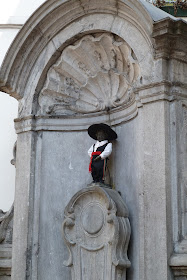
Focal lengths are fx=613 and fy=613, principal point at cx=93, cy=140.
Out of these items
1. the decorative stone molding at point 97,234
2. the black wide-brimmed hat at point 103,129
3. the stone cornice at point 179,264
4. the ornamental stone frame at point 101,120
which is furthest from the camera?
the black wide-brimmed hat at point 103,129

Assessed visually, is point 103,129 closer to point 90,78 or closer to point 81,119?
point 81,119

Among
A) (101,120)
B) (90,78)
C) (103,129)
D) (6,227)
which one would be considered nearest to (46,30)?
(90,78)

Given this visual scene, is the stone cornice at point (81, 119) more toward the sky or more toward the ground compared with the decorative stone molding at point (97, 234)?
more toward the sky

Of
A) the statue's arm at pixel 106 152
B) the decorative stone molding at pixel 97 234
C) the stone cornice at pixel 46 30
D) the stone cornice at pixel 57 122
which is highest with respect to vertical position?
the stone cornice at pixel 46 30

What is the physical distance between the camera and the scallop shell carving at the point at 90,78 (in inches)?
288

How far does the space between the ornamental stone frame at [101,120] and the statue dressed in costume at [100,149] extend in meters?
0.21

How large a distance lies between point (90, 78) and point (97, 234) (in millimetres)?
2021

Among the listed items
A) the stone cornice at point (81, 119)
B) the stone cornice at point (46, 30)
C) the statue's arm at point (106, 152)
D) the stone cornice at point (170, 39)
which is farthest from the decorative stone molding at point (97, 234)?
the stone cornice at point (46, 30)

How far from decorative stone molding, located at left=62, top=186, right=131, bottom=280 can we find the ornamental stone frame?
181mm

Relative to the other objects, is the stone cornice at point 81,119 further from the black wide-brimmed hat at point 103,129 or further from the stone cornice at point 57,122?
the black wide-brimmed hat at point 103,129

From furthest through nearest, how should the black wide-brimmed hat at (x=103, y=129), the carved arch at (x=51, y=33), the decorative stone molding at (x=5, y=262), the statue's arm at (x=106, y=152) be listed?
the decorative stone molding at (x=5, y=262)
the black wide-brimmed hat at (x=103, y=129)
the statue's arm at (x=106, y=152)
the carved arch at (x=51, y=33)

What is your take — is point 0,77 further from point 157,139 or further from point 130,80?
point 157,139

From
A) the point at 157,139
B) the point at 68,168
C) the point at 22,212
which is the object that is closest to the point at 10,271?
the point at 22,212

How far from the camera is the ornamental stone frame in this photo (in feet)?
20.6
